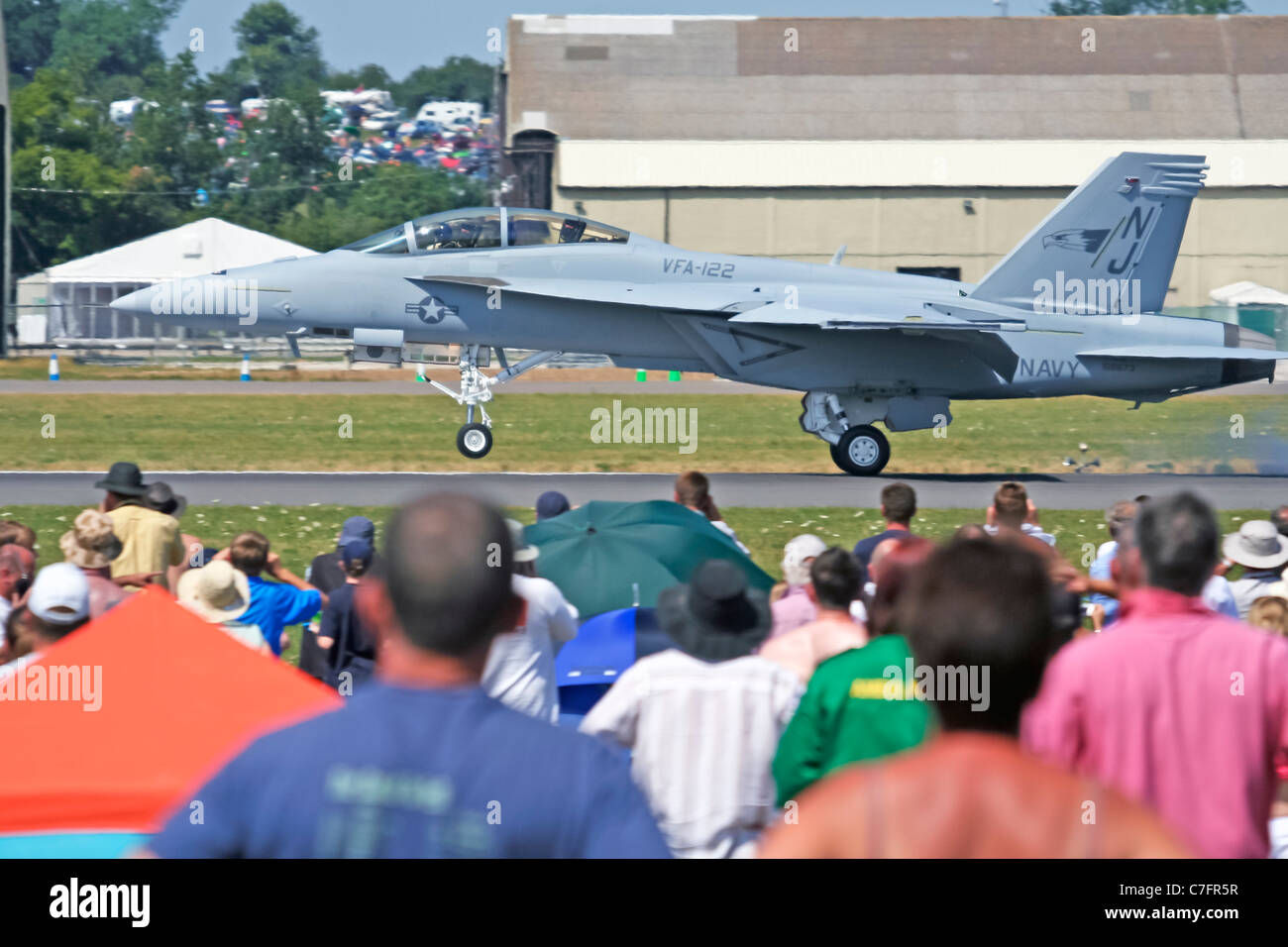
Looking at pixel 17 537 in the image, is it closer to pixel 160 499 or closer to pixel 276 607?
pixel 160 499

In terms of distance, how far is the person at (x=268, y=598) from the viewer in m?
7.95

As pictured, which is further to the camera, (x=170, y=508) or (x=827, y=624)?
(x=170, y=508)

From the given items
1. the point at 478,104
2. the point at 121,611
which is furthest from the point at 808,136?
the point at 478,104

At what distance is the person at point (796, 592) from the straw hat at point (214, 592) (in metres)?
2.65

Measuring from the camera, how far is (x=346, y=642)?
7289 mm

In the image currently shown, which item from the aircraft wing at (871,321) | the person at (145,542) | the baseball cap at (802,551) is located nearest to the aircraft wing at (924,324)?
the aircraft wing at (871,321)

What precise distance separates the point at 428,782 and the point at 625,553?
20.4 feet

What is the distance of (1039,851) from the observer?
2.40 metres

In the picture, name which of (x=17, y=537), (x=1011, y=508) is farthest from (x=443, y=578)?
(x=17, y=537)

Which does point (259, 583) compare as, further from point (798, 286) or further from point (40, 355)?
point (40, 355)

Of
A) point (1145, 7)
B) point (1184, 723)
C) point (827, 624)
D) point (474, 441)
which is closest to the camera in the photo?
point (1184, 723)

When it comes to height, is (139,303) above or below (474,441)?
above

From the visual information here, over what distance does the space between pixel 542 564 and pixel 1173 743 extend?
530 cm

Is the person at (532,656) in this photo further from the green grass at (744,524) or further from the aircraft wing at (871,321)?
the aircraft wing at (871,321)
